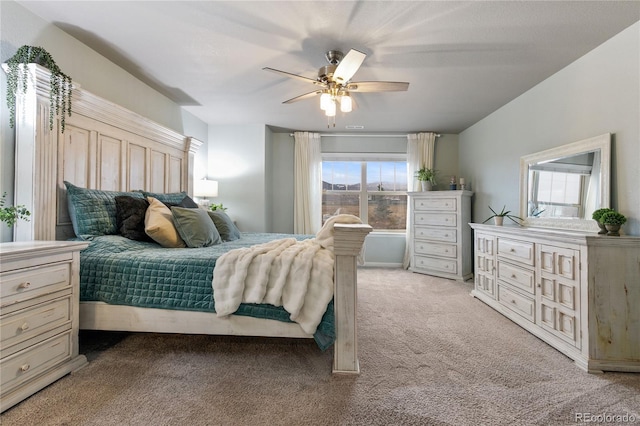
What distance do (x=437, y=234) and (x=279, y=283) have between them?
10.8ft

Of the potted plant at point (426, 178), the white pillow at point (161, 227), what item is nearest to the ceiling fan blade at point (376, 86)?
the white pillow at point (161, 227)

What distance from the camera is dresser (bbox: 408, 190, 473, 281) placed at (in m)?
4.05

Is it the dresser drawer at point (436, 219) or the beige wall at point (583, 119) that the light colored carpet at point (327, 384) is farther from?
the dresser drawer at point (436, 219)

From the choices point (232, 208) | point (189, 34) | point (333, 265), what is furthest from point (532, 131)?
point (232, 208)

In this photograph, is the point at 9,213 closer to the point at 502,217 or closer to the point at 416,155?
the point at 502,217

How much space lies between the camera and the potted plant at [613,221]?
1.92 m

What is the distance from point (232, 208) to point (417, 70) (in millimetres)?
3211

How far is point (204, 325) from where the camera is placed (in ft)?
5.88

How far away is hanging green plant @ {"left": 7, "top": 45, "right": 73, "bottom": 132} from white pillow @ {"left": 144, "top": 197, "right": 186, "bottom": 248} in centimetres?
82

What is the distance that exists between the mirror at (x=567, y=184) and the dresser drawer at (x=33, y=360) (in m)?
3.84

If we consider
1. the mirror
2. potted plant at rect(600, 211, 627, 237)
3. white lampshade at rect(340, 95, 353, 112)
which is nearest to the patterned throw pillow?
white lampshade at rect(340, 95, 353, 112)

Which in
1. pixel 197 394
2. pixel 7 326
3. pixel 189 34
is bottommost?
pixel 197 394

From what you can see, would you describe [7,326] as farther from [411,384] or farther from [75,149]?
[411,384]

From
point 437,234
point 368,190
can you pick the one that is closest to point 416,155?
point 368,190
